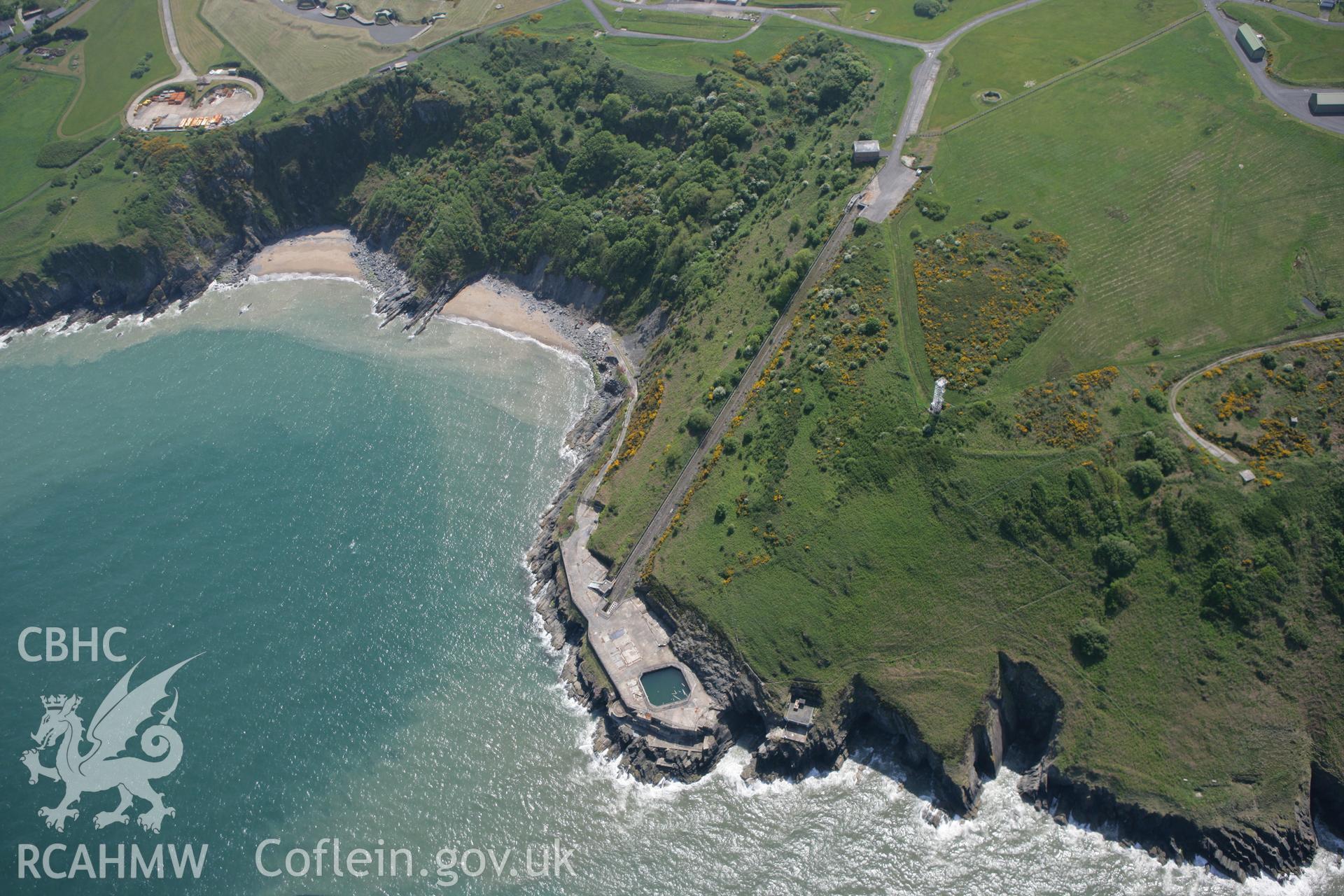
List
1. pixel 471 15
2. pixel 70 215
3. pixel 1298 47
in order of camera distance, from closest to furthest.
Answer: pixel 1298 47 < pixel 70 215 < pixel 471 15

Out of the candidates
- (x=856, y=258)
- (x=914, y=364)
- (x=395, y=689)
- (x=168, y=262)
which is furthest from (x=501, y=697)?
(x=168, y=262)

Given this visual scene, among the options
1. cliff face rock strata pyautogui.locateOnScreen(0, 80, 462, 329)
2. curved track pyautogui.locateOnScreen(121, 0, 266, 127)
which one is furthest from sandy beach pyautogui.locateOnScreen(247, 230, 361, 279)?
curved track pyautogui.locateOnScreen(121, 0, 266, 127)

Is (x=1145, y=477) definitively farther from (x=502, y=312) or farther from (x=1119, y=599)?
(x=502, y=312)

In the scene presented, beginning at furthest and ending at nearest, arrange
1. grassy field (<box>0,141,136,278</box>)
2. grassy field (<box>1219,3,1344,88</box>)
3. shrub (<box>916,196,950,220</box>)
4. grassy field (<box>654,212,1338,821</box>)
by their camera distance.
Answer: grassy field (<box>0,141,136,278</box>), grassy field (<box>1219,3,1344,88</box>), shrub (<box>916,196,950,220</box>), grassy field (<box>654,212,1338,821</box>)

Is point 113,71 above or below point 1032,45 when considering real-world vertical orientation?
above

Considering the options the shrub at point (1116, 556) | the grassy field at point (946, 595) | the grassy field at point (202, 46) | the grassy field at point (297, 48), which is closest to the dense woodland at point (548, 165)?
the grassy field at point (297, 48)

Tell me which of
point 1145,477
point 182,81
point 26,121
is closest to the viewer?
point 1145,477

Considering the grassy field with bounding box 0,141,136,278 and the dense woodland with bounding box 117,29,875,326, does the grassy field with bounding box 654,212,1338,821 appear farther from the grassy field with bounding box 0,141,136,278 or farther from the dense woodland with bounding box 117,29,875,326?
the grassy field with bounding box 0,141,136,278

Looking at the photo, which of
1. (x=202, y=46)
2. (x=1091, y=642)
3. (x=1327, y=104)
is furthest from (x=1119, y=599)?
(x=202, y=46)
